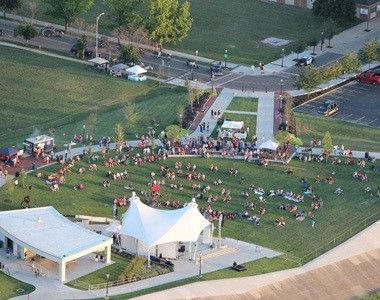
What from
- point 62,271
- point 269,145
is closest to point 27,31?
point 269,145

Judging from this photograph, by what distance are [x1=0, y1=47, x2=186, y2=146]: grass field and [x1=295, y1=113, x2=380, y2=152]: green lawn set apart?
12.6 meters

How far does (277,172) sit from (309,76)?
23063 millimetres

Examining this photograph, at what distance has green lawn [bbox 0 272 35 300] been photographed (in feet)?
316

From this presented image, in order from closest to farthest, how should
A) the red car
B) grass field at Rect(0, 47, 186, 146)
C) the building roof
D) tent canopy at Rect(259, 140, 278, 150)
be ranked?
the building roof, tent canopy at Rect(259, 140, 278, 150), grass field at Rect(0, 47, 186, 146), the red car

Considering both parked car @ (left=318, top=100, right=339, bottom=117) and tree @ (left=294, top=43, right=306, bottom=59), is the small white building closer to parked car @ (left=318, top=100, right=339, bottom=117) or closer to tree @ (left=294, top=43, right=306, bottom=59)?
parked car @ (left=318, top=100, right=339, bottom=117)

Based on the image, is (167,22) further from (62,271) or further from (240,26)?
(62,271)

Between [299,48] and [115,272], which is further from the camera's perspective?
[299,48]

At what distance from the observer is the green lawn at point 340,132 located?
13075 centimetres

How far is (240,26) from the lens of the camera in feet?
557

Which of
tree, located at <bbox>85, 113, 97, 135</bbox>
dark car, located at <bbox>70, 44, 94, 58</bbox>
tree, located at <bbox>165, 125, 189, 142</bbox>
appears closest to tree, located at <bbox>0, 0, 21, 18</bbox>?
dark car, located at <bbox>70, 44, 94, 58</bbox>

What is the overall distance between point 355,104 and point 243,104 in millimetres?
12517

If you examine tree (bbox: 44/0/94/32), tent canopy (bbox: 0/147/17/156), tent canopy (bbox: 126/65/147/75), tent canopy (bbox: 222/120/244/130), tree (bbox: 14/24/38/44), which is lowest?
tent canopy (bbox: 0/147/17/156)

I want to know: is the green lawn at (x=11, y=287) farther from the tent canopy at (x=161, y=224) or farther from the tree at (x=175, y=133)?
the tree at (x=175, y=133)

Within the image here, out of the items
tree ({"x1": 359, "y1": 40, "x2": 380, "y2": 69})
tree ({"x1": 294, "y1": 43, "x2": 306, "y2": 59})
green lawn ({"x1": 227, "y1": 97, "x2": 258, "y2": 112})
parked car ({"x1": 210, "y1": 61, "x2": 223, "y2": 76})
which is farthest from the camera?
tree ({"x1": 294, "y1": 43, "x2": 306, "y2": 59})
